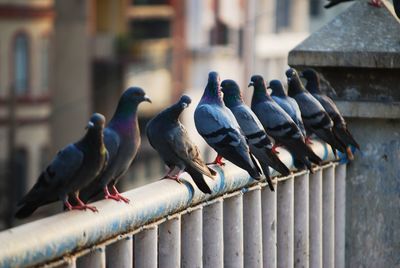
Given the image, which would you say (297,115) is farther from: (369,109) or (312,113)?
(369,109)

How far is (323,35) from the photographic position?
23.3ft

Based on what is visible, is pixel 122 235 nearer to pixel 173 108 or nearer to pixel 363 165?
pixel 173 108

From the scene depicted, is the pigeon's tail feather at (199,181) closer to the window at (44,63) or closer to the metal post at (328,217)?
the metal post at (328,217)

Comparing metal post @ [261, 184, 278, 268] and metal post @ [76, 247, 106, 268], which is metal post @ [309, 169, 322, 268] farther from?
metal post @ [76, 247, 106, 268]

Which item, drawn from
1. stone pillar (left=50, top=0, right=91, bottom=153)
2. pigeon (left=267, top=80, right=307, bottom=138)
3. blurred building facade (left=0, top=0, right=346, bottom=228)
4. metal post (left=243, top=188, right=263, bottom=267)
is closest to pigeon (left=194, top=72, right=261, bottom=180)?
metal post (left=243, top=188, right=263, bottom=267)

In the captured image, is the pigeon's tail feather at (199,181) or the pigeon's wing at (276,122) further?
the pigeon's wing at (276,122)

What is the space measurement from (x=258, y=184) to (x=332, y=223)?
3.09 feet

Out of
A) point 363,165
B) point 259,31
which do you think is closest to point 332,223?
point 363,165

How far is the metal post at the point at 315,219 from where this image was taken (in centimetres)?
641

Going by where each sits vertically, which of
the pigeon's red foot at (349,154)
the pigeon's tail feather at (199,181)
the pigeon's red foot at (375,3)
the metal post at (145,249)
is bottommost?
the pigeon's red foot at (349,154)

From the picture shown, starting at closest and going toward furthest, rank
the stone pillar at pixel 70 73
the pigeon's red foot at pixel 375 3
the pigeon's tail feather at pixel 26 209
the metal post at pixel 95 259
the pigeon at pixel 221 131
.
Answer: the metal post at pixel 95 259 → the pigeon's tail feather at pixel 26 209 → the pigeon at pixel 221 131 → the pigeon's red foot at pixel 375 3 → the stone pillar at pixel 70 73

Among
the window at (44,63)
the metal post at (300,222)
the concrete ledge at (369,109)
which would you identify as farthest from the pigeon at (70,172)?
the window at (44,63)

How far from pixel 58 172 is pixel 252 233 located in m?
1.07

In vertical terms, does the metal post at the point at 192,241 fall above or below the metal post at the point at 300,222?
above
